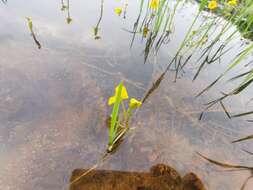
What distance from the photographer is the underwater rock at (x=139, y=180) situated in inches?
46.9

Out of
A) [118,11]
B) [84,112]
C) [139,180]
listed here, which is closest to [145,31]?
[118,11]

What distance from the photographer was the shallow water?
1.28 m

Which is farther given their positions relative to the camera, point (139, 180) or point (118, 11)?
point (118, 11)

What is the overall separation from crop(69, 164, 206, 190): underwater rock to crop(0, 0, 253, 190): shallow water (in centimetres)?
4

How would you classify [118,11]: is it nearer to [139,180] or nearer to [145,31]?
[145,31]

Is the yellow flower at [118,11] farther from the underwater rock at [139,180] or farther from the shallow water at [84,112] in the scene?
the underwater rock at [139,180]

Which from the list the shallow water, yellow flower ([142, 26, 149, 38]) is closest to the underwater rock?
the shallow water

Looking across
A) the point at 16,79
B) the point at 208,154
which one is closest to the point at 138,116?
the point at 208,154

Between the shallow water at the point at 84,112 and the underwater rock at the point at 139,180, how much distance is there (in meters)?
0.04

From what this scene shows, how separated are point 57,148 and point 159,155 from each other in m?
0.64

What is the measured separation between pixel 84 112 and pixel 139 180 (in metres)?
0.62

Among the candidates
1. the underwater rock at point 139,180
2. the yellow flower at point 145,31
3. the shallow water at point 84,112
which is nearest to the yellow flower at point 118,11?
the yellow flower at point 145,31

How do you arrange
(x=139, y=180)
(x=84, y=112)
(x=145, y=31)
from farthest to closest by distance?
(x=145, y=31) → (x=84, y=112) → (x=139, y=180)

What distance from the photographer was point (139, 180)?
1.26 meters
